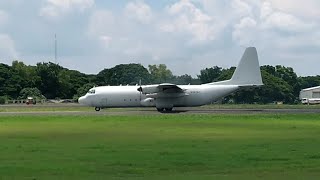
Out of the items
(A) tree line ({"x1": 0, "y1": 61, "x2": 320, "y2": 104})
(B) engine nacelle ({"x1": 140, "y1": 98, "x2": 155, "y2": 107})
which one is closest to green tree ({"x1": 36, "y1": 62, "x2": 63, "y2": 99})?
(A) tree line ({"x1": 0, "y1": 61, "x2": 320, "y2": 104})

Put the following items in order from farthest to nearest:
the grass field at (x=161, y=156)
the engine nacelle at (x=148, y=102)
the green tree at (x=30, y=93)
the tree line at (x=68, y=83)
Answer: the tree line at (x=68, y=83) → the green tree at (x=30, y=93) → the engine nacelle at (x=148, y=102) → the grass field at (x=161, y=156)

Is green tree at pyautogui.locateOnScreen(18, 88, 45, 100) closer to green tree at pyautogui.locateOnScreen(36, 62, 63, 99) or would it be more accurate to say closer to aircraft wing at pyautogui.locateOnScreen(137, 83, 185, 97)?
green tree at pyautogui.locateOnScreen(36, 62, 63, 99)

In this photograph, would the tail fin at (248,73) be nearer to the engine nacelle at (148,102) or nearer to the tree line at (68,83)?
the engine nacelle at (148,102)

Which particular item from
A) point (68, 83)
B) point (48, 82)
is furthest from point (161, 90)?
point (68, 83)

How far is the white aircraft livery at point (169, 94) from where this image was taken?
69750 millimetres

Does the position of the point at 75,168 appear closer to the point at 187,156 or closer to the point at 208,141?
the point at 187,156

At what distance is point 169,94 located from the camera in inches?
2749

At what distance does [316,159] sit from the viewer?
20.0 m

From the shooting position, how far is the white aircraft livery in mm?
69750

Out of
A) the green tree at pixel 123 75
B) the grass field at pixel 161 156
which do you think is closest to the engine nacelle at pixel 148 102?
the grass field at pixel 161 156

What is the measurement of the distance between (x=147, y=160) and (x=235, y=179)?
455 centimetres

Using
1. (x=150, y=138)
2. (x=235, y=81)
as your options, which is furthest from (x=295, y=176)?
(x=235, y=81)

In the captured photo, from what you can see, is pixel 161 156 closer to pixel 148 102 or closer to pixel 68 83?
pixel 148 102

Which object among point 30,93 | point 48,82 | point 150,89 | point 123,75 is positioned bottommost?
point 150,89
